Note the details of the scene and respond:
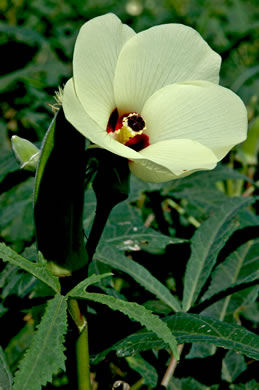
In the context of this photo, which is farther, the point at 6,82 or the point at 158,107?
the point at 6,82

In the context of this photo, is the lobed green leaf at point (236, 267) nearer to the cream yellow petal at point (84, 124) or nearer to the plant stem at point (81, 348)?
the plant stem at point (81, 348)

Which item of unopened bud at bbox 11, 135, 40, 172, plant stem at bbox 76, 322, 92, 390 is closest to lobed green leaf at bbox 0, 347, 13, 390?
plant stem at bbox 76, 322, 92, 390

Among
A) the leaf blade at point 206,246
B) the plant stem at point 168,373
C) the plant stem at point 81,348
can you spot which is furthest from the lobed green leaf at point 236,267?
the plant stem at point 81,348

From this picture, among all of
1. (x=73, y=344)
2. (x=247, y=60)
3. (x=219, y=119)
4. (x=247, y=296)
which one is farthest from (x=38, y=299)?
(x=247, y=60)

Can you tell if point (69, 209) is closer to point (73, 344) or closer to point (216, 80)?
point (73, 344)

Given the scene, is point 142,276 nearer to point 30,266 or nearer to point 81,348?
point 81,348

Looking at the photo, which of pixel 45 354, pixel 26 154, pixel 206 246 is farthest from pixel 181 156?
pixel 206 246

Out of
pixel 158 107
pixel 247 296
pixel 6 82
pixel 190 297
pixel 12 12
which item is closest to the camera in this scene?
pixel 158 107
